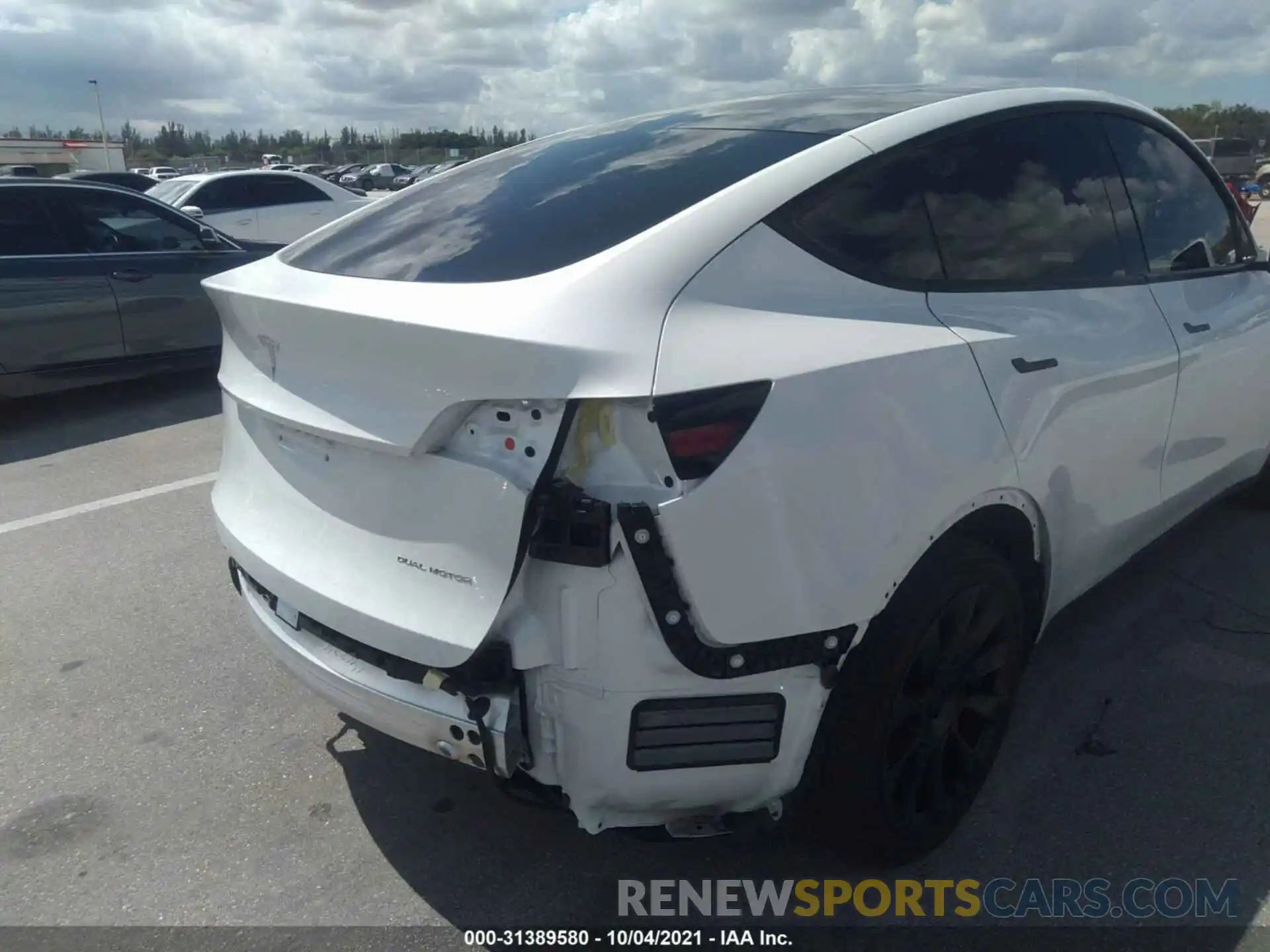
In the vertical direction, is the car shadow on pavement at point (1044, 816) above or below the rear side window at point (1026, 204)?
below

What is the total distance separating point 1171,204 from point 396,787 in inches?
124

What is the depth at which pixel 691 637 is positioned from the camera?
6.63 feet

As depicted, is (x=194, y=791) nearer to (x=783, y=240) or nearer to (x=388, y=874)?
(x=388, y=874)

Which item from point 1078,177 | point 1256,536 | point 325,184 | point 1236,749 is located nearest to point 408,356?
point 1078,177

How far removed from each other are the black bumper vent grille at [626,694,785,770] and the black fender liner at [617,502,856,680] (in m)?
0.07

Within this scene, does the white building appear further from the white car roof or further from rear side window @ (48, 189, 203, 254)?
rear side window @ (48, 189, 203, 254)

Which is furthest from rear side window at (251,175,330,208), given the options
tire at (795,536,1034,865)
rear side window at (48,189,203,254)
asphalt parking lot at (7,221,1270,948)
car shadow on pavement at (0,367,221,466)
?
tire at (795,536,1034,865)

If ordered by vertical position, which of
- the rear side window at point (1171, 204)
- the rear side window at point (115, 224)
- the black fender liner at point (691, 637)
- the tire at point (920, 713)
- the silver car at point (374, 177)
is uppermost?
the rear side window at point (1171, 204)

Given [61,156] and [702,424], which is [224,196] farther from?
[61,156]

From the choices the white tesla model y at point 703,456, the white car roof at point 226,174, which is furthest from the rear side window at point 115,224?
the white car roof at point 226,174

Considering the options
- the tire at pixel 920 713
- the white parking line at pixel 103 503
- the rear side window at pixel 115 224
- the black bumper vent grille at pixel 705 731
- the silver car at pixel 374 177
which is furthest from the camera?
the silver car at pixel 374 177

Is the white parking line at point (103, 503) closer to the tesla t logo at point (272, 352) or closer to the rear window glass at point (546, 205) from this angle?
the rear window glass at point (546, 205)

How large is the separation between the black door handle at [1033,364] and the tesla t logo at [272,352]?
1.76m

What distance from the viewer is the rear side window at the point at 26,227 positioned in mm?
6836
